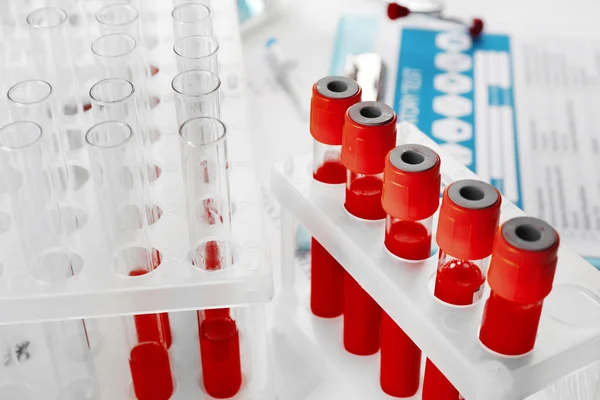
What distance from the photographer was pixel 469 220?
42cm

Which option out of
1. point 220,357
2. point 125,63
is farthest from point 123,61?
point 220,357

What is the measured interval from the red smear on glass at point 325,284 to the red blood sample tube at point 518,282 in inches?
6.2

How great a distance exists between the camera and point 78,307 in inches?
18.2

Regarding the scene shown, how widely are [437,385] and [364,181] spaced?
0.46 feet

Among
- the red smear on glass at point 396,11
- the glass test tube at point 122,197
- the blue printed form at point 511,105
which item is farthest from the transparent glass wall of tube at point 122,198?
the red smear on glass at point 396,11

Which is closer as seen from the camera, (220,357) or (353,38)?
(220,357)

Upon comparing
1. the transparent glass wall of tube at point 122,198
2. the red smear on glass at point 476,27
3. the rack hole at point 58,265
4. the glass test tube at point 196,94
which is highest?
the glass test tube at point 196,94

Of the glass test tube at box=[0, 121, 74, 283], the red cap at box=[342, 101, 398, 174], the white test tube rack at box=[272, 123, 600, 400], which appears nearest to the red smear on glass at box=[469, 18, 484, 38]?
the white test tube rack at box=[272, 123, 600, 400]

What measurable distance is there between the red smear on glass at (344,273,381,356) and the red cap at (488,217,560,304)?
147 mm

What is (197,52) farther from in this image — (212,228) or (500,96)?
(500,96)

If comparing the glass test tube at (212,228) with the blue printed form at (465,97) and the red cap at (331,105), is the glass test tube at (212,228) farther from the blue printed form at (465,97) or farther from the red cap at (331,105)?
the blue printed form at (465,97)

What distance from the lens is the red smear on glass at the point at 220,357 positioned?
0.52m

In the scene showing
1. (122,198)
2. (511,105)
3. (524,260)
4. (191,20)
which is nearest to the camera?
(524,260)

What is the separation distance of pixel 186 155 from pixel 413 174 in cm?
14
